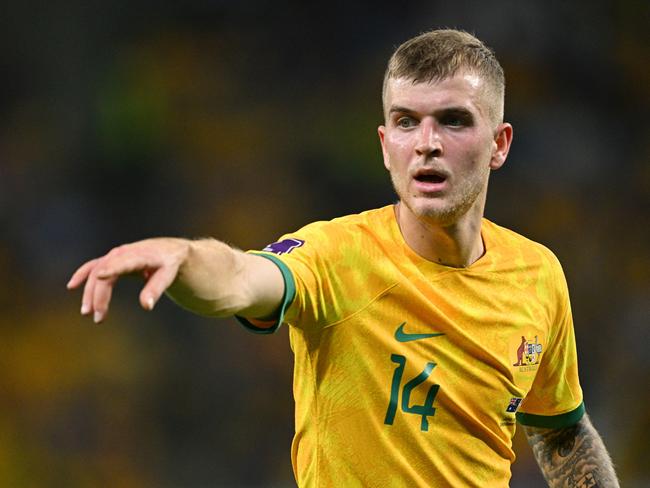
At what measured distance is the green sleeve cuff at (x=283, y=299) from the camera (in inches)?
105

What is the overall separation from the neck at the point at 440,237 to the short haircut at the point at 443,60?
39cm

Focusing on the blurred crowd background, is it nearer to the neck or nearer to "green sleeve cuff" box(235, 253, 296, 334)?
the neck

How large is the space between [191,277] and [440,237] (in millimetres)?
1140

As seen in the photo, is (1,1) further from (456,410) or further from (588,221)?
(456,410)

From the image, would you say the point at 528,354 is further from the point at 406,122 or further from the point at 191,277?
the point at 191,277

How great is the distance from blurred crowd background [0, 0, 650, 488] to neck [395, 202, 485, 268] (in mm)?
3793

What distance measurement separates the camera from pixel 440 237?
325 centimetres

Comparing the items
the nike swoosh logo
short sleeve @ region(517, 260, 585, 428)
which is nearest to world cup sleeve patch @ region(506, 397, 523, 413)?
short sleeve @ region(517, 260, 585, 428)

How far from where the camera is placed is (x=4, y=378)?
6.82 meters

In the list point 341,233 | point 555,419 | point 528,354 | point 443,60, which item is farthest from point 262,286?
point 555,419

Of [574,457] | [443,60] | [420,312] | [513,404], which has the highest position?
[443,60]

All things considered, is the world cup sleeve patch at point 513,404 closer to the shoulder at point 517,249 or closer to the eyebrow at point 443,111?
the shoulder at point 517,249

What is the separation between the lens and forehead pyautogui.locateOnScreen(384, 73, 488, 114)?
313 centimetres

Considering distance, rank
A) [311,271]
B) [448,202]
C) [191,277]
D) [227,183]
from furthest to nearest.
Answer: [227,183]
[448,202]
[311,271]
[191,277]
